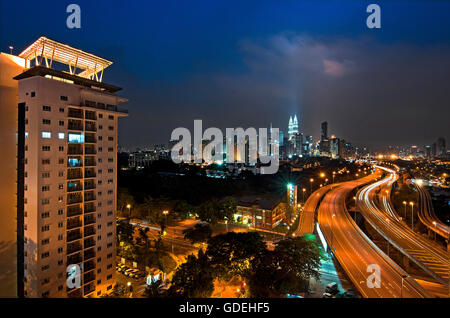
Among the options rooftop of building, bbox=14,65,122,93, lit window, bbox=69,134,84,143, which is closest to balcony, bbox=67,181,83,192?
lit window, bbox=69,134,84,143

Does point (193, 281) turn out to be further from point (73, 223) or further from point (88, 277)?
point (73, 223)

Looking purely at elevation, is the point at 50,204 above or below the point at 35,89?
below

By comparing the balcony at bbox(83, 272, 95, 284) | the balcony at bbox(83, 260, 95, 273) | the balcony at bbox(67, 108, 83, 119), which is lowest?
the balcony at bbox(83, 272, 95, 284)

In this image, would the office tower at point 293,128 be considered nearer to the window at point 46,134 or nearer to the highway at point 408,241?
the highway at point 408,241

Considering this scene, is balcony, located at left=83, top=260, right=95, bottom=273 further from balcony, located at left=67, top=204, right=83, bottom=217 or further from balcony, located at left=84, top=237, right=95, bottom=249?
balcony, located at left=67, top=204, right=83, bottom=217

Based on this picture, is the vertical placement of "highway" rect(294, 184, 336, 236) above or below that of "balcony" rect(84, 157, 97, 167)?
below
